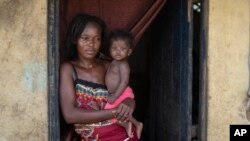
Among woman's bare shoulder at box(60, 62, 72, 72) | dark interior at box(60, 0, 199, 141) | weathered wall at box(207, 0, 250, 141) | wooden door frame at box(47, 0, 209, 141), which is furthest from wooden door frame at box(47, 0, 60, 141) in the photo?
weathered wall at box(207, 0, 250, 141)

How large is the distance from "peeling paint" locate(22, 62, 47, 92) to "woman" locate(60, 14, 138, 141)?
0.55ft

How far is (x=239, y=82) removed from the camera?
11.9 feet

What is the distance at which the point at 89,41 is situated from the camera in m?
3.43

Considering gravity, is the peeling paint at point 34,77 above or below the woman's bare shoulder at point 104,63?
below

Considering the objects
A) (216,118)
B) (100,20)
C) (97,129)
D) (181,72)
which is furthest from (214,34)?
(97,129)

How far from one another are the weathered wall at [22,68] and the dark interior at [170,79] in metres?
0.47

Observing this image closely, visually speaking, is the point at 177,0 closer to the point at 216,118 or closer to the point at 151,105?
the point at 216,118

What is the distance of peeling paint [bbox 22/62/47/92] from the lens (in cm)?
323

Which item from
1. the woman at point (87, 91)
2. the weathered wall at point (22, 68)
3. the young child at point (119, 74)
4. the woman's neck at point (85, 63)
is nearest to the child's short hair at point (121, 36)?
the young child at point (119, 74)

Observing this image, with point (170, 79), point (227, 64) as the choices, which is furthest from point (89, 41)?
point (227, 64)

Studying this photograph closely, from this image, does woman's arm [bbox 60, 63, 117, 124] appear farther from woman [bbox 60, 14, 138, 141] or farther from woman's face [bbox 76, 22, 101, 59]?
woman's face [bbox 76, 22, 101, 59]

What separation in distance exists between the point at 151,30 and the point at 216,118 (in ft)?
4.72

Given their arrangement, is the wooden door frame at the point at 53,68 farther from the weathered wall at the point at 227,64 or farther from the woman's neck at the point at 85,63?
the weathered wall at the point at 227,64

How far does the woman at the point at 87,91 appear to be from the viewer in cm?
334
